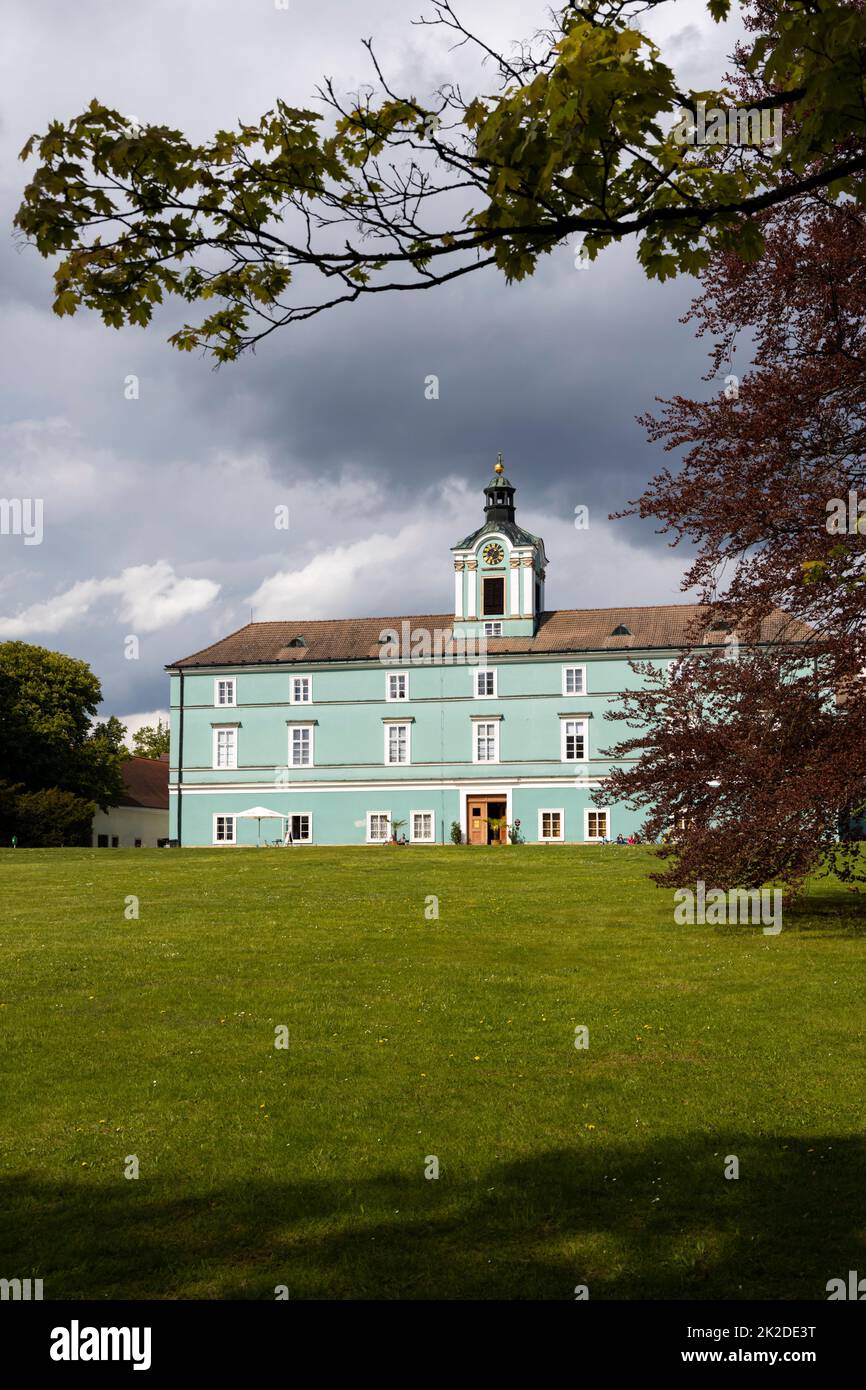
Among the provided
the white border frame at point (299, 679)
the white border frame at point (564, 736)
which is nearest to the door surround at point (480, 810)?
the white border frame at point (564, 736)

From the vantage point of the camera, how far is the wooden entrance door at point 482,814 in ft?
193

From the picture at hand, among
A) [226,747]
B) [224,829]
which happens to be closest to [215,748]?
[226,747]

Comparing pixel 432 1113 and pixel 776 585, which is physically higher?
pixel 776 585

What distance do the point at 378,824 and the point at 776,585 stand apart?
4576 cm

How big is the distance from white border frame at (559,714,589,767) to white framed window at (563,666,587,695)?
54.7 inches

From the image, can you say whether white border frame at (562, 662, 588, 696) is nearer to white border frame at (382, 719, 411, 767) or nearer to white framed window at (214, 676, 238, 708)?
white border frame at (382, 719, 411, 767)

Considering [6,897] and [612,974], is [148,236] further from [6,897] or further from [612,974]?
[6,897]

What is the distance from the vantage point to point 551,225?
18.4 ft

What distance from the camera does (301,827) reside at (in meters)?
60.9

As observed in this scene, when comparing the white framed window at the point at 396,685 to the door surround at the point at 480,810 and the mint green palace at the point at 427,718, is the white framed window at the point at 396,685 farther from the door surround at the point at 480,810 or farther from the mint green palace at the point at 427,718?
the door surround at the point at 480,810

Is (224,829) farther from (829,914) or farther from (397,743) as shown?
(829,914)

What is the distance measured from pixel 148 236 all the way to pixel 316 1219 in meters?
6.04

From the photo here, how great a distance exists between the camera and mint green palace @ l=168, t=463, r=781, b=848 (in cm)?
5809

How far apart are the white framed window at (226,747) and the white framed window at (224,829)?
10.2ft
